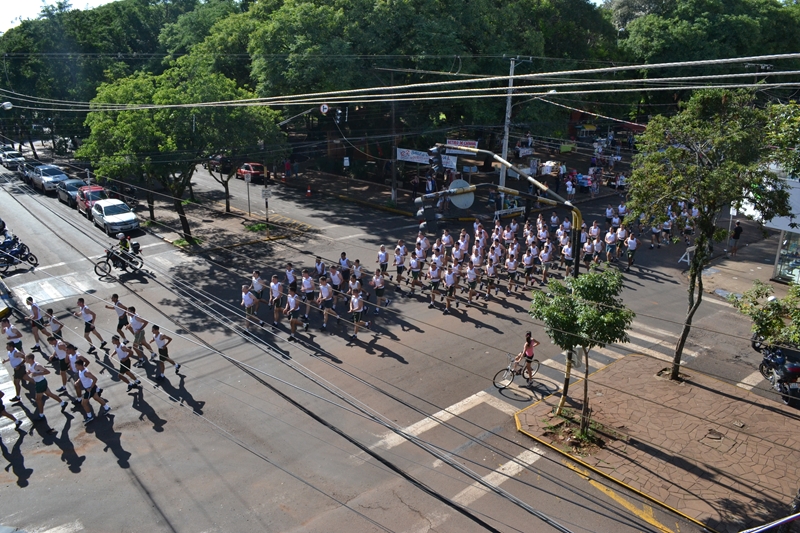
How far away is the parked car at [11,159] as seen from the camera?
40.2 metres

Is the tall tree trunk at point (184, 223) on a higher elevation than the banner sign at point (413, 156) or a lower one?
lower

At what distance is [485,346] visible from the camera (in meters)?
16.6

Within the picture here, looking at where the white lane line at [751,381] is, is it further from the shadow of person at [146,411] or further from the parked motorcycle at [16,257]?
the parked motorcycle at [16,257]

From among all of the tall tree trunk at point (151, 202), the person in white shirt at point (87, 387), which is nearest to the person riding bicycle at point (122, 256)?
the tall tree trunk at point (151, 202)

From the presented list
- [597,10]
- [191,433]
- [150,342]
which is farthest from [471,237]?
[597,10]

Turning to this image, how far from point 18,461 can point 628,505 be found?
11.7m

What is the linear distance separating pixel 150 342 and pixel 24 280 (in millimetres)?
8303

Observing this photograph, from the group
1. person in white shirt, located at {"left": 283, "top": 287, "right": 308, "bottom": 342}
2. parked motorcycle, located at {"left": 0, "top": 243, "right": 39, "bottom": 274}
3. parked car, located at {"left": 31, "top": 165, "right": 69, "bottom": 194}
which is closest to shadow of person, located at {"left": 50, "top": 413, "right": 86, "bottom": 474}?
person in white shirt, located at {"left": 283, "top": 287, "right": 308, "bottom": 342}

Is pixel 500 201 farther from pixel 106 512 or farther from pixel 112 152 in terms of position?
pixel 106 512

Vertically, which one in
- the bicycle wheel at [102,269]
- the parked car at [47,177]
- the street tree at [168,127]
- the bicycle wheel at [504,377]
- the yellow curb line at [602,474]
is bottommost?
→ the yellow curb line at [602,474]

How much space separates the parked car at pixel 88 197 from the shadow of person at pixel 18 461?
63.0 feet

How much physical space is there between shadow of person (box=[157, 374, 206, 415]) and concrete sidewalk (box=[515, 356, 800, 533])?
281 inches

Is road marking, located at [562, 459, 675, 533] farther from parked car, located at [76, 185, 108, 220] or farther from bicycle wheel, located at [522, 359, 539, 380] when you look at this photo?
parked car, located at [76, 185, 108, 220]

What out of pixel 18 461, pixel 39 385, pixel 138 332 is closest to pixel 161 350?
pixel 138 332
